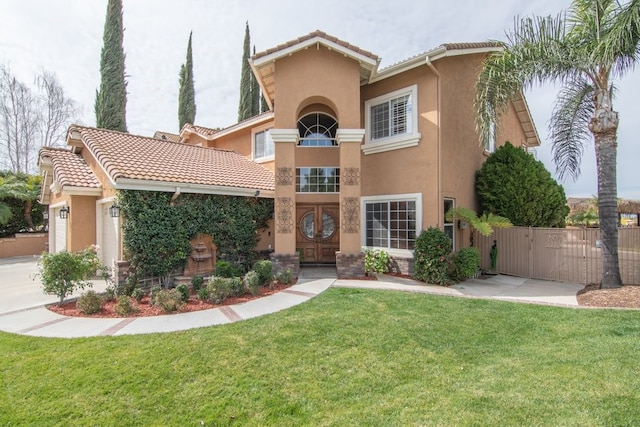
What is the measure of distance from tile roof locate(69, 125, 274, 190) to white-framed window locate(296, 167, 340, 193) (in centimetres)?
143

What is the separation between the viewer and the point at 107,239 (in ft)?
38.5

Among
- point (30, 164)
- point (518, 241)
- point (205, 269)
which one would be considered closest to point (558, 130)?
point (518, 241)

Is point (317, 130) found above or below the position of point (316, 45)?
below

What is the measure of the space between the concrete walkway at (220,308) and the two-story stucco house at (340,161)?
1.41 m

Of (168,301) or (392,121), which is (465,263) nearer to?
(392,121)

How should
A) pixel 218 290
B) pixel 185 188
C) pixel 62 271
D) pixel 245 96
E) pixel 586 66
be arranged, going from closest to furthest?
pixel 62 271
pixel 218 290
pixel 586 66
pixel 185 188
pixel 245 96

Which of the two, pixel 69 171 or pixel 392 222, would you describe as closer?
pixel 69 171

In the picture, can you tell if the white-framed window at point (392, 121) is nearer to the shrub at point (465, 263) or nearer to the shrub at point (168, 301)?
the shrub at point (465, 263)

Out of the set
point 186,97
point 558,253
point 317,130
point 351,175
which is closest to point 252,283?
point 351,175

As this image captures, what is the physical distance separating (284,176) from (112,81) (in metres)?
22.7

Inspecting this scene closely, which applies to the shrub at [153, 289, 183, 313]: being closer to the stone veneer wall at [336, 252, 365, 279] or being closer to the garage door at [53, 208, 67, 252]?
the stone veneer wall at [336, 252, 365, 279]

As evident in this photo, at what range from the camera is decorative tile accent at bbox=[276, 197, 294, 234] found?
11.6 meters

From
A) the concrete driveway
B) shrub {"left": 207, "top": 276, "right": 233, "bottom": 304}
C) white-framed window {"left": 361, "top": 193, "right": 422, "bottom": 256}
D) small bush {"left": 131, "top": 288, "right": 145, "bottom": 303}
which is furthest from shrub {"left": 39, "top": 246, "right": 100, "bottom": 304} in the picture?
white-framed window {"left": 361, "top": 193, "right": 422, "bottom": 256}

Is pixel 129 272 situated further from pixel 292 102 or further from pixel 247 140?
pixel 247 140
